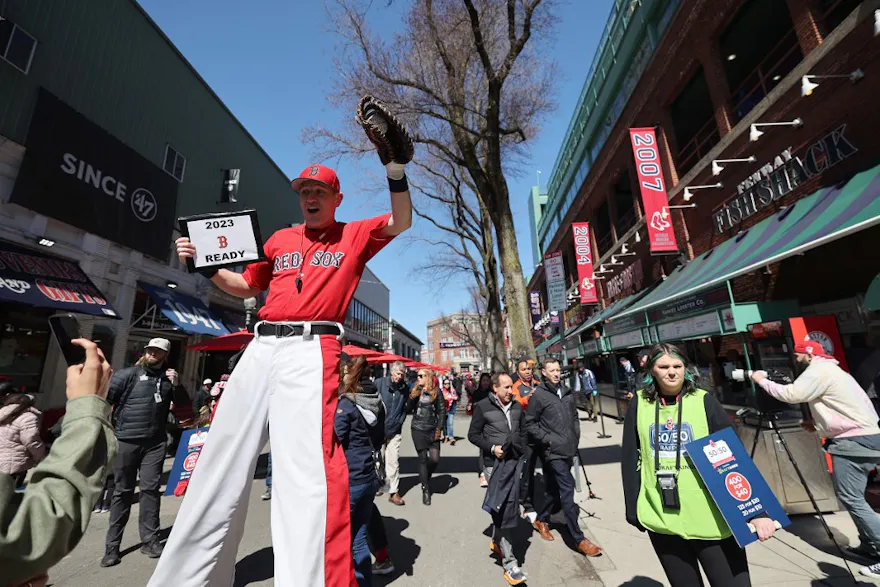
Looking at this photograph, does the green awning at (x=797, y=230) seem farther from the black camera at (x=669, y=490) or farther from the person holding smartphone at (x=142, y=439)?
the person holding smartphone at (x=142, y=439)

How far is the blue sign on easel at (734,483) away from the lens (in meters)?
2.05

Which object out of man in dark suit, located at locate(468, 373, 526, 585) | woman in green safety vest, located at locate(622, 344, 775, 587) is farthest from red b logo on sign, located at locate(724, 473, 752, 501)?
man in dark suit, located at locate(468, 373, 526, 585)

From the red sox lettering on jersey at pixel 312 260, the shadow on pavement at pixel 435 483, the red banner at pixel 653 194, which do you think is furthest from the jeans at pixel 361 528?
Result: the red banner at pixel 653 194

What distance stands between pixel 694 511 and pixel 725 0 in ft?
40.7

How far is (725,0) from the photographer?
951 cm

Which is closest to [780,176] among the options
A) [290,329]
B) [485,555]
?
[485,555]

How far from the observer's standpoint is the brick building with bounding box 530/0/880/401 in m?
6.30

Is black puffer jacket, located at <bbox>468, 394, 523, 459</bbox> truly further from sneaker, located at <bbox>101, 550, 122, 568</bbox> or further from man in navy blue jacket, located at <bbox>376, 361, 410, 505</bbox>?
sneaker, located at <bbox>101, 550, 122, 568</bbox>

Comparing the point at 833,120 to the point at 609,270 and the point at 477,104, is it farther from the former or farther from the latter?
the point at 609,270

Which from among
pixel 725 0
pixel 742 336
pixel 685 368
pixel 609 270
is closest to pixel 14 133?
pixel 685 368

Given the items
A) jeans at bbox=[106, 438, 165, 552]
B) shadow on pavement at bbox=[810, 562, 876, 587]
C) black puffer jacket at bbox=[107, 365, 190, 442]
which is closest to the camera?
shadow on pavement at bbox=[810, 562, 876, 587]

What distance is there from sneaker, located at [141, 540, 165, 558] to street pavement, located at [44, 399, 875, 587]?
50 millimetres

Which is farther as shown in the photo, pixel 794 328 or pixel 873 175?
pixel 794 328

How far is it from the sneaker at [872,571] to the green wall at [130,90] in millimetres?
14897
